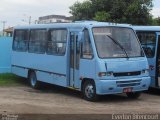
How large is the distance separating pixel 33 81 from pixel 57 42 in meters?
2.80

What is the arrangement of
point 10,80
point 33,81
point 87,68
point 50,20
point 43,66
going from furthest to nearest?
point 50,20 < point 10,80 < point 33,81 < point 43,66 < point 87,68

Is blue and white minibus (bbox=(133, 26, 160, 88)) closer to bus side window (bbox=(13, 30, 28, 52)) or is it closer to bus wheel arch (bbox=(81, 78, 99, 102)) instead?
bus wheel arch (bbox=(81, 78, 99, 102))

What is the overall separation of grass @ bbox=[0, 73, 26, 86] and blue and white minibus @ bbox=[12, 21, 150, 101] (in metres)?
2.92

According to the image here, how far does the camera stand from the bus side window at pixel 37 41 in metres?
18.5

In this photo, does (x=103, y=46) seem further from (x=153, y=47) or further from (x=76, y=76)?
(x=153, y=47)

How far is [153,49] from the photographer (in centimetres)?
1734

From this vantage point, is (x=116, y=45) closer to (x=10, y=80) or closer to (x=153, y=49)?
(x=153, y=49)

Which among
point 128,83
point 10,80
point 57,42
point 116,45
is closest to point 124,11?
point 10,80

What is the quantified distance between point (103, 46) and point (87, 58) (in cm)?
66

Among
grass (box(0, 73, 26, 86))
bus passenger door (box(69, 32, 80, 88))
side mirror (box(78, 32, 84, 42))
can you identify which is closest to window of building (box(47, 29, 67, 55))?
bus passenger door (box(69, 32, 80, 88))

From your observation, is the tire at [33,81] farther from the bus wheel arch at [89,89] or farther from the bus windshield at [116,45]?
the bus windshield at [116,45]

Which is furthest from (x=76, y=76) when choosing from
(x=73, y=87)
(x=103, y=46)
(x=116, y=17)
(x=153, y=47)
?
(x=116, y=17)

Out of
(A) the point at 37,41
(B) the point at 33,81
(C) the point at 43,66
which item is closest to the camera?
(C) the point at 43,66

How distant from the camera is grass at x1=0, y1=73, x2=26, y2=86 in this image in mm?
20416
